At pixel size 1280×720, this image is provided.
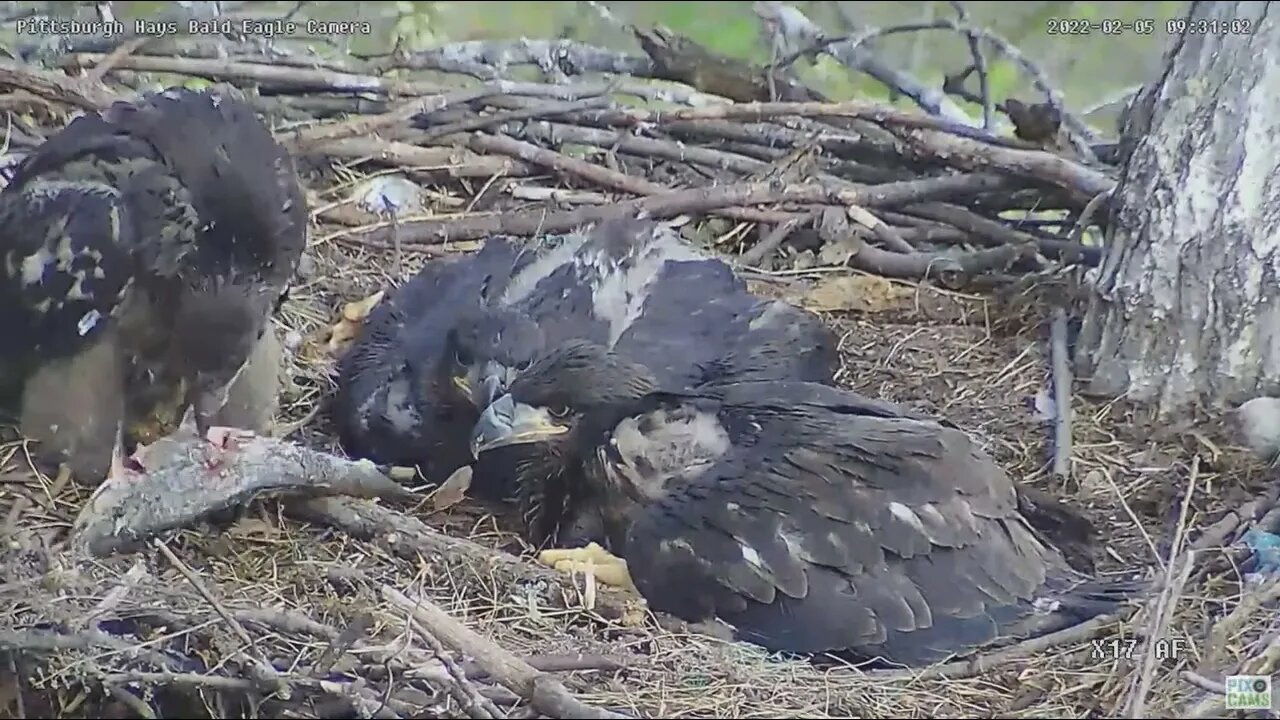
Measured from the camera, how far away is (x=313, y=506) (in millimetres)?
3822

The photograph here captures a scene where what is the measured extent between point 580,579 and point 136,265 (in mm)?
1460

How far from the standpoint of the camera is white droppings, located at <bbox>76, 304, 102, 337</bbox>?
12.5 feet

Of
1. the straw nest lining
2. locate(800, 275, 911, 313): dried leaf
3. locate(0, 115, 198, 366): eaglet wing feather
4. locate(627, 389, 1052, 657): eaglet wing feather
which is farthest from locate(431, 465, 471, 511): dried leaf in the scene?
locate(800, 275, 911, 313): dried leaf

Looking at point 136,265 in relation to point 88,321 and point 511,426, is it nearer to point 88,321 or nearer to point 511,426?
point 88,321

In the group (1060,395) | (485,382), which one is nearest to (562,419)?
(485,382)

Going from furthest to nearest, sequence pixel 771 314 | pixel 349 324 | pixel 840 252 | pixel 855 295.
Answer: pixel 840 252 < pixel 855 295 < pixel 349 324 < pixel 771 314

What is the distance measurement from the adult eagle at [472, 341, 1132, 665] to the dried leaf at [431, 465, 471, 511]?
0.31m

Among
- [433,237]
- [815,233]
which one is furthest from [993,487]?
[433,237]

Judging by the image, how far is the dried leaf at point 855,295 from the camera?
5.33 metres

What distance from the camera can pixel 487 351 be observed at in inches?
164

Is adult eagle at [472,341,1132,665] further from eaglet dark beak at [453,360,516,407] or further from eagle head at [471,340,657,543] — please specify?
eaglet dark beak at [453,360,516,407]

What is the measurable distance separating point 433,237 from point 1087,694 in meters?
3.31

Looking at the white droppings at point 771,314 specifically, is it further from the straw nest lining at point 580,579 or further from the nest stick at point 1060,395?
the nest stick at point 1060,395

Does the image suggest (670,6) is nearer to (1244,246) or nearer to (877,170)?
(877,170)
